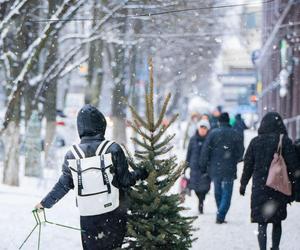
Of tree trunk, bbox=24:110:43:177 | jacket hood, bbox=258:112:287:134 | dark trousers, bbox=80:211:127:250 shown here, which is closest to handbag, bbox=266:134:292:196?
jacket hood, bbox=258:112:287:134

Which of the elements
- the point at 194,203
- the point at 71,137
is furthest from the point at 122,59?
the point at 194,203

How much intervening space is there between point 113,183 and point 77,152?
398 mm

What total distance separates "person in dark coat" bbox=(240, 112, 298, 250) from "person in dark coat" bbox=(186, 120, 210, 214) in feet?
14.7

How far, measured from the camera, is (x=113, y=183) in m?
5.88

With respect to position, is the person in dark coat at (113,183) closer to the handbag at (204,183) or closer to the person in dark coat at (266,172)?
the person in dark coat at (266,172)

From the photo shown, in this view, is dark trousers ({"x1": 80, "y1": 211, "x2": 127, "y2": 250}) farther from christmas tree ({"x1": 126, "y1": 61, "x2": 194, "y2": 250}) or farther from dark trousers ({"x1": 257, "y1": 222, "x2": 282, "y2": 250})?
dark trousers ({"x1": 257, "y1": 222, "x2": 282, "y2": 250})

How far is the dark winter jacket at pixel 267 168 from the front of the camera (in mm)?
7961

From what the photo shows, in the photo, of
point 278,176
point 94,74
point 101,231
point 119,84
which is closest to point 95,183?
point 101,231

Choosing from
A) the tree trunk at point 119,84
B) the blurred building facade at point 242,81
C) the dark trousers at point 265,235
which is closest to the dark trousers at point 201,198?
the dark trousers at point 265,235

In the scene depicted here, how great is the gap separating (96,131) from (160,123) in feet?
3.40

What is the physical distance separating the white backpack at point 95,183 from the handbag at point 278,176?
2592mm

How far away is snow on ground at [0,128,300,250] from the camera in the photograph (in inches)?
373

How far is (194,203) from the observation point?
14812mm

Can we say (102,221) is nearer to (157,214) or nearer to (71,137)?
(157,214)
